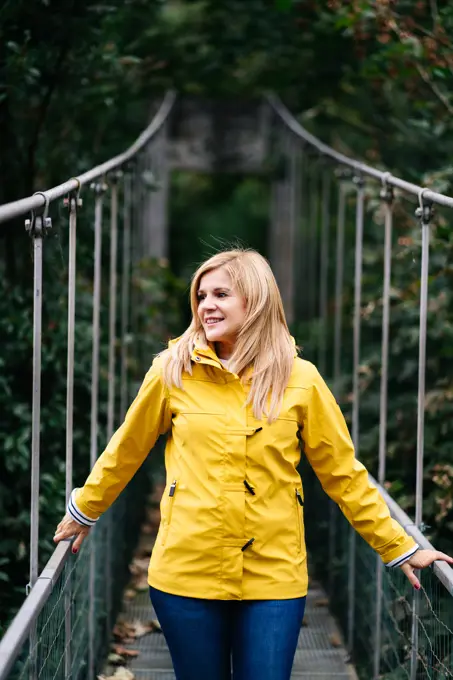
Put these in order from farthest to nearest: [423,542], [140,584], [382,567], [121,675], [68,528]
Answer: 1. [140,584]
2. [121,675]
3. [382,567]
4. [423,542]
5. [68,528]

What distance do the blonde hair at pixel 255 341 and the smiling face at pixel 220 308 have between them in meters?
0.01

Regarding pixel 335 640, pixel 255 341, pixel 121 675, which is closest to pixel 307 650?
pixel 335 640

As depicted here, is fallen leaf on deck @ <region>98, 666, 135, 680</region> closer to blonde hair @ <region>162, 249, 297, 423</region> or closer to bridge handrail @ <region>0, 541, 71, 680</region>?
bridge handrail @ <region>0, 541, 71, 680</region>

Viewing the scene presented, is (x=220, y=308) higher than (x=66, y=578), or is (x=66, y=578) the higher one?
(x=220, y=308)

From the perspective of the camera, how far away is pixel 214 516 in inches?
89.7

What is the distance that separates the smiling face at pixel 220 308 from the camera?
238 cm

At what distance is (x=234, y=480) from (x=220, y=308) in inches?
14.4

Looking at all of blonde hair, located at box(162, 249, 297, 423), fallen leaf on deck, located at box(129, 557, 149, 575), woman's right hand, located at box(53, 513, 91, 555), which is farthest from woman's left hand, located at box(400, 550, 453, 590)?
fallen leaf on deck, located at box(129, 557, 149, 575)

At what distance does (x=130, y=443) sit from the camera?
2.40 m

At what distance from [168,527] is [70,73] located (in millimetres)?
2664

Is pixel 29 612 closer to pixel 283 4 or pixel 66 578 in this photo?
pixel 66 578

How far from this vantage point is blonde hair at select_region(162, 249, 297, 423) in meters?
2.31

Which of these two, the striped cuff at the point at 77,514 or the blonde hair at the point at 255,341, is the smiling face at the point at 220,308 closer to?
the blonde hair at the point at 255,341

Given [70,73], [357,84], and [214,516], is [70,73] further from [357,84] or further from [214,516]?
[214,516]
